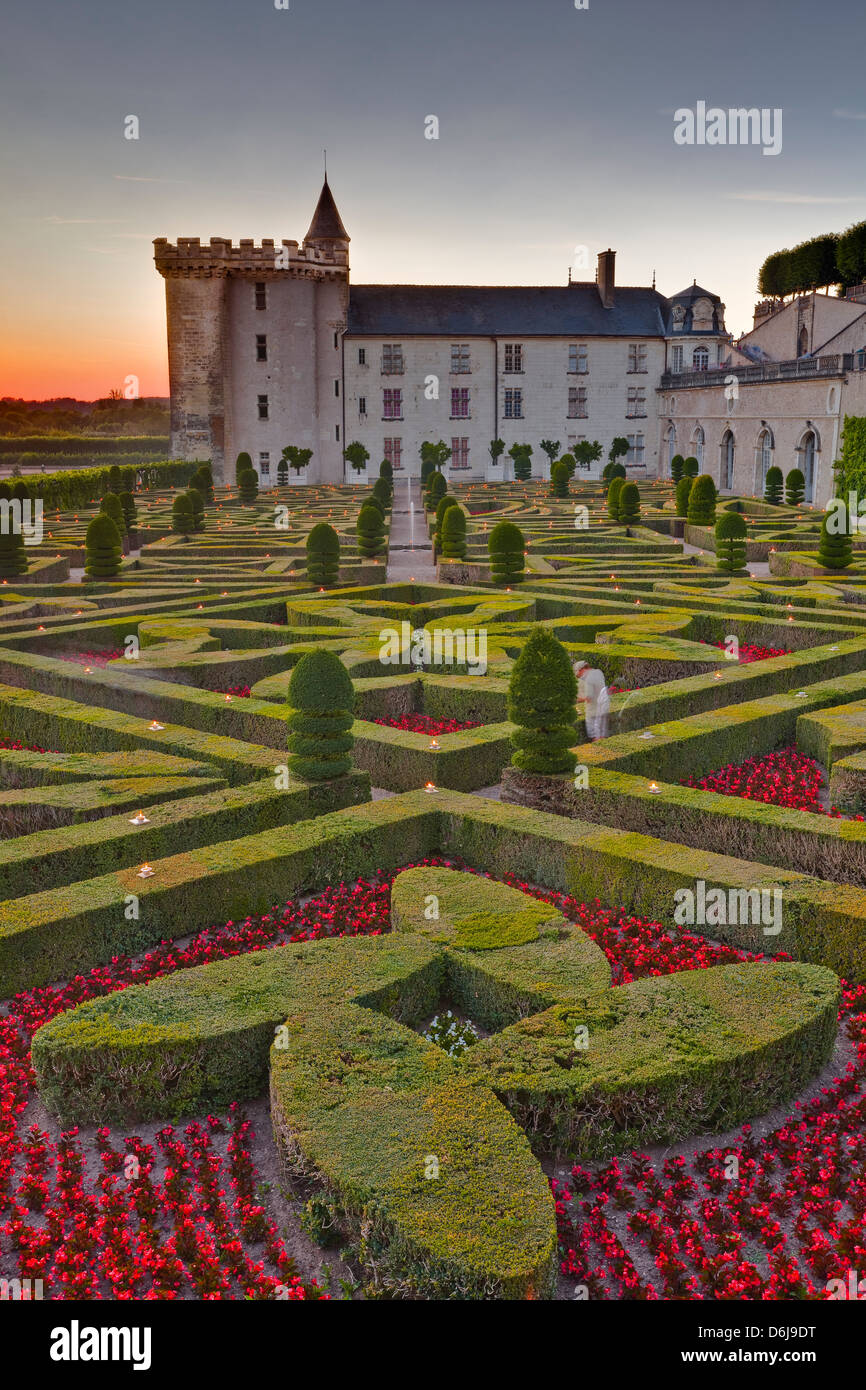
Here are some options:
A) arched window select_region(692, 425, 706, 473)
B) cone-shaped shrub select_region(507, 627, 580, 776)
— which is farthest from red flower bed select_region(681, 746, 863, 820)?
arched window select_region(692, 425, 706, 473)

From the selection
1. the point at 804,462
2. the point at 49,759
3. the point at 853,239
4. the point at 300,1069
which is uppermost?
the point at 853,239

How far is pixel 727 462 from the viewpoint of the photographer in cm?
4747

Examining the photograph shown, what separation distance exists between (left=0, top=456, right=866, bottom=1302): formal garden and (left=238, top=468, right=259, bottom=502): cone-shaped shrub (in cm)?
2596

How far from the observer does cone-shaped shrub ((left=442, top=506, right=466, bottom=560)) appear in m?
23.4

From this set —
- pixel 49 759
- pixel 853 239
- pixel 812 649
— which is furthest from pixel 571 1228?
pixel 853 239

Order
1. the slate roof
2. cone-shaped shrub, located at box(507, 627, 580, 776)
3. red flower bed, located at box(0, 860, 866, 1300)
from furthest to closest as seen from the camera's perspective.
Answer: the slate roof → cone-shaped shrub, located at box(507, 627, 580, 776) → red flower bed, located at box(0, 860, 866, 1300)

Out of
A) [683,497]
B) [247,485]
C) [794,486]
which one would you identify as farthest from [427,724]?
[247,485]

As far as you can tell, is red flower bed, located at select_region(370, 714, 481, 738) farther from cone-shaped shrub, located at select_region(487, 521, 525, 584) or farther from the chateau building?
the chateau building

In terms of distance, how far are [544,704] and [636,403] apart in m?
48.9

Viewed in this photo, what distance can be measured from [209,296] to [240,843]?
46.4 meters

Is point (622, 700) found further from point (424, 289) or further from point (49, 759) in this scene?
point (424, 289)

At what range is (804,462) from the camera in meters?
39.8

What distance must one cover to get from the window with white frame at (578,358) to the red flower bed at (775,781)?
46.5 m

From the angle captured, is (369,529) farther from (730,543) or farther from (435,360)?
(435,360)
